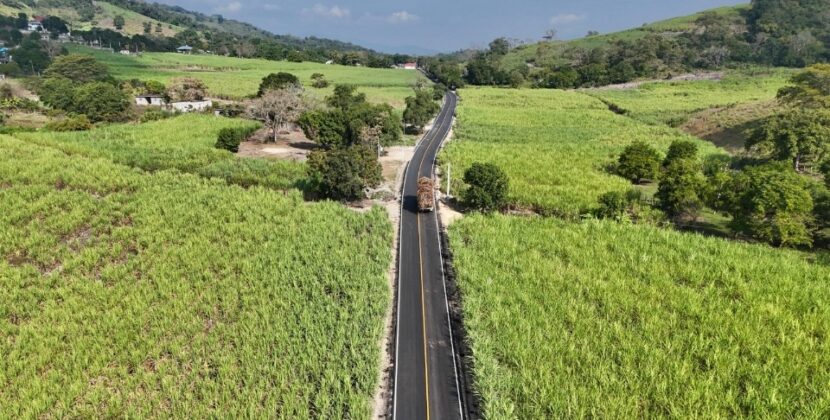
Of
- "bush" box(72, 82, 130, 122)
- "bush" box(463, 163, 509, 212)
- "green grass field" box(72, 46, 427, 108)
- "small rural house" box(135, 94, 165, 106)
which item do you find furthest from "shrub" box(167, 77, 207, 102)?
"bush" box(463, 163, 509, 212)

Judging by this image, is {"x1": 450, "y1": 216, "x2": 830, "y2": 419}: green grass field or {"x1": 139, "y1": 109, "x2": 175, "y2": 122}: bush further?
{"x1": 139, "y1": 109, "x2": 175, "y2": 122}: bush

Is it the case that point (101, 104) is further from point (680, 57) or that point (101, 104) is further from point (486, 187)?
point (680, 57)

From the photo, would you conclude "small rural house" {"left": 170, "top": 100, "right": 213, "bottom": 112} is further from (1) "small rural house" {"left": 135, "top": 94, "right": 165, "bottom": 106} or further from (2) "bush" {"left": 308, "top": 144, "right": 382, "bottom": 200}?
(2) "bush" {"left": 308, "top": 144, "right": 382, "bottom": 200}

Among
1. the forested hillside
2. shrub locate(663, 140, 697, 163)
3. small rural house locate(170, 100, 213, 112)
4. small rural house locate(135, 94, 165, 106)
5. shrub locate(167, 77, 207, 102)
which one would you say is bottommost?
shrub locate(663, 140, 697, 163)

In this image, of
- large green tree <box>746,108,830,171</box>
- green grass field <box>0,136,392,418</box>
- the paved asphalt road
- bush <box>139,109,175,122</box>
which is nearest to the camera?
the paved asphalt road

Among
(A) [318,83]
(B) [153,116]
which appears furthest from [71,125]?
(A) [318,83]

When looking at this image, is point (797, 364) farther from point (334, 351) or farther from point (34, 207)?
point (34, 207)

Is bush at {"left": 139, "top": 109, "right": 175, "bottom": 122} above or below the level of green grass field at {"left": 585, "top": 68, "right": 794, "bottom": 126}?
below
